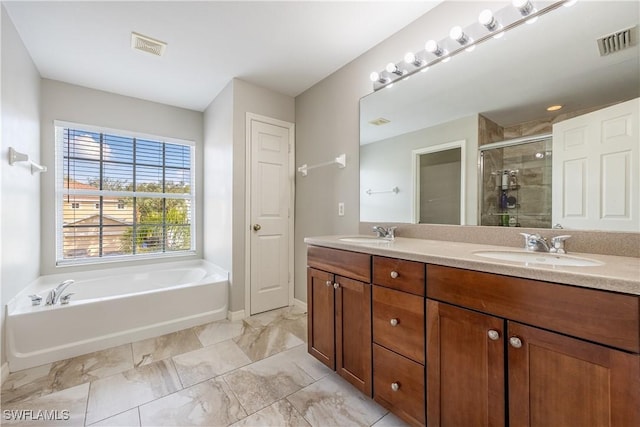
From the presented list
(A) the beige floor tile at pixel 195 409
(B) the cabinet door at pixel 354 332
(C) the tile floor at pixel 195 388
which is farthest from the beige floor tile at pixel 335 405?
(A) the beige floor tile at pixel 195 409

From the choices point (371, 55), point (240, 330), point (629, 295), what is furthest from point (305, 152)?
point (629, 295)

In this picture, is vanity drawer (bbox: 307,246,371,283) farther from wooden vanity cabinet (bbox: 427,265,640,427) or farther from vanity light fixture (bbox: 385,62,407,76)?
vanity light fixture (bbox: 385,62,407,76)

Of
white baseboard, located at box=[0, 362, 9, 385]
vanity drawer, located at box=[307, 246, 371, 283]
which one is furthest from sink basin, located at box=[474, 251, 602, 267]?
white baseboard, located at box=[0, 362, 9, 385]

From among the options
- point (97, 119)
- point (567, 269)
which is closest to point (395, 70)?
point (567, 269)

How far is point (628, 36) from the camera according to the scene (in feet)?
3.63

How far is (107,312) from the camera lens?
81.7 inches

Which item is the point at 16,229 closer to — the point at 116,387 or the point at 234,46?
the point at 116,387

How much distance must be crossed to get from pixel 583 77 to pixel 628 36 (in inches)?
7.1

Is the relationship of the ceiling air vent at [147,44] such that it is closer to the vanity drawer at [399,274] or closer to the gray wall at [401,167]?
the gray wall at [401,167]

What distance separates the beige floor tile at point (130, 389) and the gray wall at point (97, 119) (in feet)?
5.48

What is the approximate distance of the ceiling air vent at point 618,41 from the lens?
1096 mm

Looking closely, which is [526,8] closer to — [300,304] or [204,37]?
[204,37]

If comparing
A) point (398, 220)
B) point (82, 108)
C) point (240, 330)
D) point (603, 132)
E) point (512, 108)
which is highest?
point (82, 108)

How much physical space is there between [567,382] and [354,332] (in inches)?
34.7
